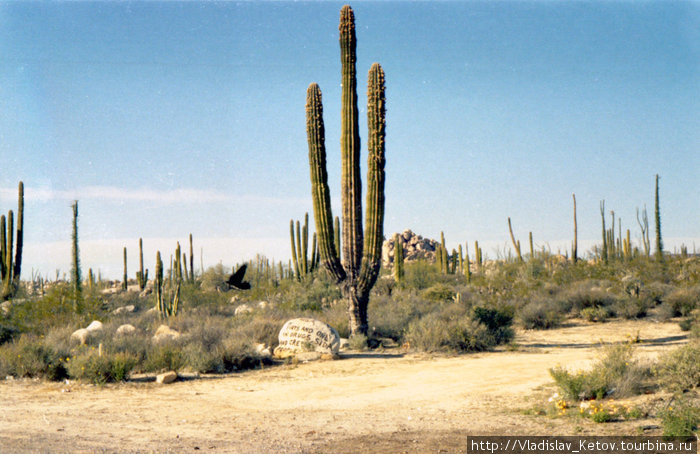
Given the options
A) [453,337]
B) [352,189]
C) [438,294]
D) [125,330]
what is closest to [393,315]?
[453,337]

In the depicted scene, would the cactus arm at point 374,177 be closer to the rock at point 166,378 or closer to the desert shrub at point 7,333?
the rock at point 166,378

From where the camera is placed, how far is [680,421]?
6473mm

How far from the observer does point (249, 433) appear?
7836 millimetres

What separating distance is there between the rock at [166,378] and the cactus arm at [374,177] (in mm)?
6477

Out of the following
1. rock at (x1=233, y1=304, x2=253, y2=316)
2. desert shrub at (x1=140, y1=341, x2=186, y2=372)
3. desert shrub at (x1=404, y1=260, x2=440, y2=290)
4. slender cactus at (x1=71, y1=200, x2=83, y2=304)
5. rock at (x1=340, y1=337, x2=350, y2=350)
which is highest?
slender cactus at (x1=71, y1=200, x2=83, y2=304)

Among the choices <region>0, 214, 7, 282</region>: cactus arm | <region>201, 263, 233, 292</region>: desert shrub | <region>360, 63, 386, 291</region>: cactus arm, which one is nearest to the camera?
<region>360, 63, 386, 291</region>: cactus arm

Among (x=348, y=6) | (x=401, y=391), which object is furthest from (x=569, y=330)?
(x=348, y=6)

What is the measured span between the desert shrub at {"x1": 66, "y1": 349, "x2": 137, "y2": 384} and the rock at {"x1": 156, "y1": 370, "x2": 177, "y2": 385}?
69 cm

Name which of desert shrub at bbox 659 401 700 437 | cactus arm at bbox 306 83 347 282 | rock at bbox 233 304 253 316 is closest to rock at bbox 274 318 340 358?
cactus arm at bbox 306 83 347 282

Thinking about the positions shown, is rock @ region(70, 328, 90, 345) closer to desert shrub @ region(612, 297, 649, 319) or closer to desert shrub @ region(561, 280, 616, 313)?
desert shrub @ region(561, 280, 616, 313)

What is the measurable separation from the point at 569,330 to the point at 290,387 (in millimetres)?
11755

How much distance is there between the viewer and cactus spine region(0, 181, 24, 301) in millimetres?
25109

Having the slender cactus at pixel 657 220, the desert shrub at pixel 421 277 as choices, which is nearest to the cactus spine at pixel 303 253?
the desert shrub at pixel 421 277

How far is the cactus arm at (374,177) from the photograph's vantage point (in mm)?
17053
